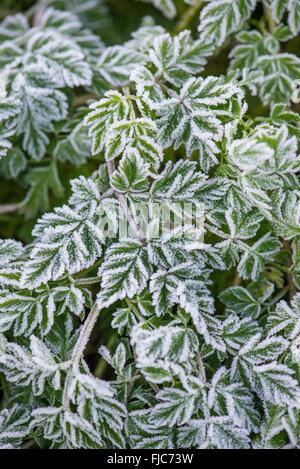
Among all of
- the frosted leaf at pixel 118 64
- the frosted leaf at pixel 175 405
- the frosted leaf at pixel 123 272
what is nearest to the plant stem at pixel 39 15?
the frosted leaf at pixel 118 64

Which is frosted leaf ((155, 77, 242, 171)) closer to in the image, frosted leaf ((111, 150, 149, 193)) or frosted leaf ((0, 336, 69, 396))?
frosted leaf ((111, 150, 149, 193))

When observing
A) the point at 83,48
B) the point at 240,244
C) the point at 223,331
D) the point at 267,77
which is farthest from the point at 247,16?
the point at 223,331

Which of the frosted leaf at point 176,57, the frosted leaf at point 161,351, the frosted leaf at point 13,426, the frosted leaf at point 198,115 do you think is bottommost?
the frosted leaf at point 13,426

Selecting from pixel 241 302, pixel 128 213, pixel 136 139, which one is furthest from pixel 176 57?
pixel 241 302

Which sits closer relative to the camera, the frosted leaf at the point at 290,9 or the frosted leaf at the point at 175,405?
the frosted leaf at the point at 175,405

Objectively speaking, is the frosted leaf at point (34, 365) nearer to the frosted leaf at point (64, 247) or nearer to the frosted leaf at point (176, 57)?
the frosted leaf at point (64, 247)

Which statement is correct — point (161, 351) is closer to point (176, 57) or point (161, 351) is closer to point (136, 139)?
point (136, 139)

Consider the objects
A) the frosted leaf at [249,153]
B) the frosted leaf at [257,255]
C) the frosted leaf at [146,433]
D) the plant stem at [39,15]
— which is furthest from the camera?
the plant stem at [39,15]

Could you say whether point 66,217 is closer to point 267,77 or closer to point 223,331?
point 223,331

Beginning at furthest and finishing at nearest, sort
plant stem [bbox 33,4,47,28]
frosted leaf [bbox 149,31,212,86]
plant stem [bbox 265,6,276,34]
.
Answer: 1. plant stem [bbox 33,4,47,28]
2. plant stem [bbox 265,6,276,34]
3. frosted leaf [bbox 149,31,212,86]

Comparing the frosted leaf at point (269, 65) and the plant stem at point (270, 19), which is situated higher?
the plant stem at point (270, 19)

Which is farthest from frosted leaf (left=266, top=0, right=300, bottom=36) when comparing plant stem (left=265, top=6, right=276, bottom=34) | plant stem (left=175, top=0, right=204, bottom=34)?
plant stem (left=175, top=0, right=204, bottom=34)
